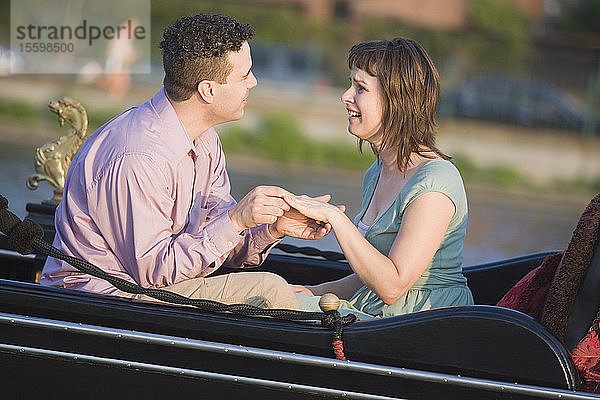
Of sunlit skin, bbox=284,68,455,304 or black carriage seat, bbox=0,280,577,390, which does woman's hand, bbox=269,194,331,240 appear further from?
black carriage seat, bbox=0,280,577,390

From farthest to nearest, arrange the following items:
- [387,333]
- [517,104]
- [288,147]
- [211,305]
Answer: [517,104] < [288,147] < [211,305] < [387,333]

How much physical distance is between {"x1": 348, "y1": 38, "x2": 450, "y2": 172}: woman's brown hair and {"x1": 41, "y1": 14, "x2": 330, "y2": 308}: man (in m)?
0.34

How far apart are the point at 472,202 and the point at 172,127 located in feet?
25.8

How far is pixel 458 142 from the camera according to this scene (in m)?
13.1

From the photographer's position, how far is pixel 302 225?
2.83m

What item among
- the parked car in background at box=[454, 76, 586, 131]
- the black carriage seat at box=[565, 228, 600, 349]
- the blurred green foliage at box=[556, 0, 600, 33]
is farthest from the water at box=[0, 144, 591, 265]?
the blurred green foliage at box=[556, 0, 600, 33]

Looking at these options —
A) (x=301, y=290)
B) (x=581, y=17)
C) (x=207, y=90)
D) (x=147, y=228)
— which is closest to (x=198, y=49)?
(x=207, y=90)

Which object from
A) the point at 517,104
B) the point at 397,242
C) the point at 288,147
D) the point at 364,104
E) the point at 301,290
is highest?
the point at 364,104

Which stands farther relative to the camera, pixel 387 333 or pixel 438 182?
pixel 438 182

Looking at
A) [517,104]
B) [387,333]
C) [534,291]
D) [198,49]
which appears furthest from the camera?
[517,104]

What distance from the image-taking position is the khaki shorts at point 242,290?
2.81 meters

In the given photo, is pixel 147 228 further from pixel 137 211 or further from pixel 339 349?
pixel 339 349

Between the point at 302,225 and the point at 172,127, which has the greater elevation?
the point at 172,127

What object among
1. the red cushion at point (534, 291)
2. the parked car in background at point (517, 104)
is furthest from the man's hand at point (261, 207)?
the parked car in background at point (517, 104)
